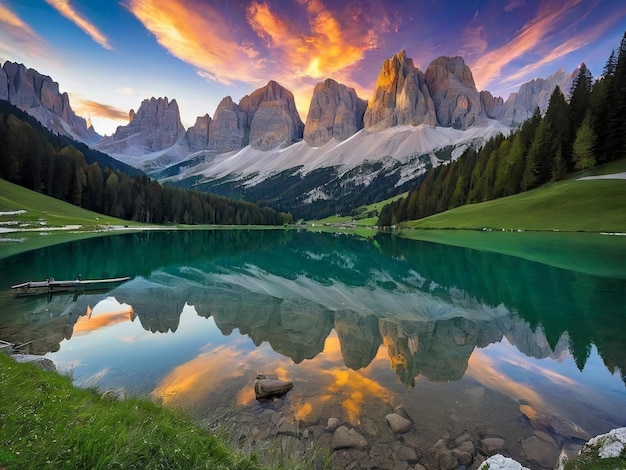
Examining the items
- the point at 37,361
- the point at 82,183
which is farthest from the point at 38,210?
the point at 37,361

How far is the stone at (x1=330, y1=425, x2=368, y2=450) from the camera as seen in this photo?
8.10 metres

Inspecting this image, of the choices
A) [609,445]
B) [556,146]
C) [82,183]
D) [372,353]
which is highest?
[556,146]

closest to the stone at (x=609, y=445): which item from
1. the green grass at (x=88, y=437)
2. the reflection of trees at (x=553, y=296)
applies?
the green grass at (x=88, y=437)

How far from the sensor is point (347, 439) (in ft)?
27.3

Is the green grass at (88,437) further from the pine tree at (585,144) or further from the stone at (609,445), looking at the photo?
the pine tree at (585,144)

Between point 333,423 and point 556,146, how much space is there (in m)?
102

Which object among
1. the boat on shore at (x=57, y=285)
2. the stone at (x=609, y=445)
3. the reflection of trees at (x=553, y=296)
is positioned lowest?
the boat on shore at (x=57, y=285)

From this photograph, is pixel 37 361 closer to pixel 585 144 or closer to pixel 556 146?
pixel 585 144

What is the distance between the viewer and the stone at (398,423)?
8758 mm

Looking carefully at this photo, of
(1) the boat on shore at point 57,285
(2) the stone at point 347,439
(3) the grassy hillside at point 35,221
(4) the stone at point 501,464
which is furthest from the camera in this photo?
(3) the grassy hillside at point 35,221

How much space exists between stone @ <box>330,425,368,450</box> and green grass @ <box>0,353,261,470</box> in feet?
10.2

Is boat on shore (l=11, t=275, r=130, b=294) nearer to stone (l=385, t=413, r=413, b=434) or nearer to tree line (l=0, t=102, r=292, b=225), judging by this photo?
stone (l=385, t=413, r=413, b=434)

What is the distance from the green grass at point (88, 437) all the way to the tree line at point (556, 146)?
101506 millimetres

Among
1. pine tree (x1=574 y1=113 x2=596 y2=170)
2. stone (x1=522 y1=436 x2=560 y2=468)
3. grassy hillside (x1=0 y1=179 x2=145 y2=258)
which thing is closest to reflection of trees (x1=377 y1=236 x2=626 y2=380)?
stone (x1=522 y1=436 x2=560 y2=468)
